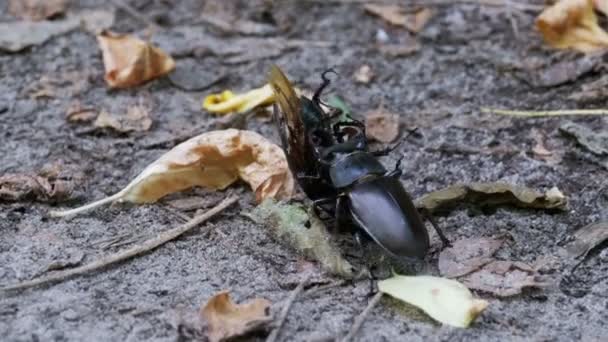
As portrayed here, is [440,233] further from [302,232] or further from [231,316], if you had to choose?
[231,316]

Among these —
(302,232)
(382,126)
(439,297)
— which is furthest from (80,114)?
(439,297)

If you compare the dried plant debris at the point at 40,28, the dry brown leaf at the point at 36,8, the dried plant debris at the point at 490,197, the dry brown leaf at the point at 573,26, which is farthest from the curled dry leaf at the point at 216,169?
the dry brown leaf at the point at 36,8

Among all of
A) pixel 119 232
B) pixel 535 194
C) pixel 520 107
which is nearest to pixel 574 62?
pixel 520 107

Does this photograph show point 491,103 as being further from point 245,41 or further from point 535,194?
point 245,41

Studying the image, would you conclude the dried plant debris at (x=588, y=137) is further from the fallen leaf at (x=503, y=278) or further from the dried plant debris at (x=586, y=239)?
the fallen leaf at (x=503, y=278)

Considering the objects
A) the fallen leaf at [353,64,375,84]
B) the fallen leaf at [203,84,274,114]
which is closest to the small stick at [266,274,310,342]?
the fallen leaf at [203,84,274,114]

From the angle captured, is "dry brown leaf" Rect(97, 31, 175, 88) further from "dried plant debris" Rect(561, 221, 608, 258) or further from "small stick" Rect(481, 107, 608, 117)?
"dried plant debris" Rect(561, 221, 608, 258)
